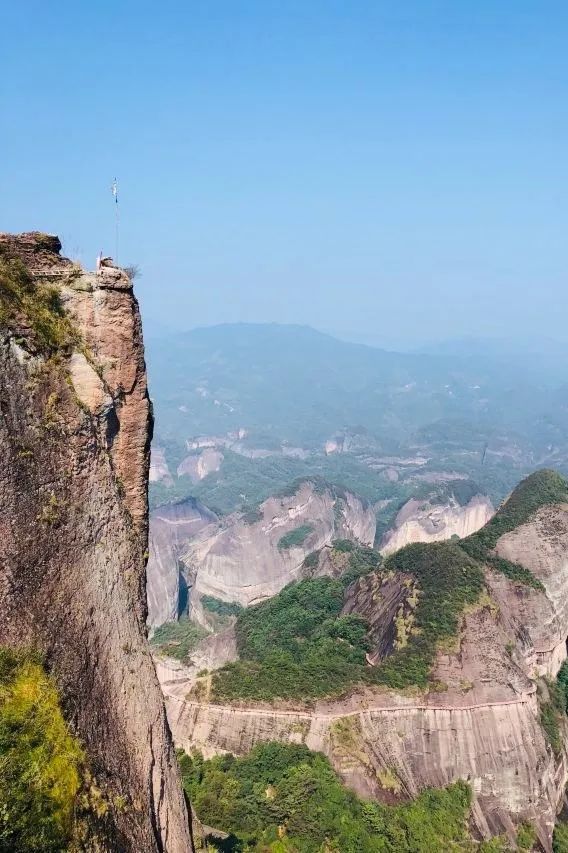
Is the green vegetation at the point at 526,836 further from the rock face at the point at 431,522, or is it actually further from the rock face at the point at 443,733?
the rock face at the point at 431,522

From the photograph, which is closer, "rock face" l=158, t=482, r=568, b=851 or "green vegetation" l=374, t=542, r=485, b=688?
"rock face" l=158, t=482, r=568, b=851

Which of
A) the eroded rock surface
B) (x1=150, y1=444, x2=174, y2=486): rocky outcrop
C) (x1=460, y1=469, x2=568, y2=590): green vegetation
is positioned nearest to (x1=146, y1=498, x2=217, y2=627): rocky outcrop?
the eroded rock surface

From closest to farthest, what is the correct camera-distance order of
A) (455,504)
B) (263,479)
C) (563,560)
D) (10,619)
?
1. (10,619)
2. (563,560)
3. (455,504)
4. (263,479)

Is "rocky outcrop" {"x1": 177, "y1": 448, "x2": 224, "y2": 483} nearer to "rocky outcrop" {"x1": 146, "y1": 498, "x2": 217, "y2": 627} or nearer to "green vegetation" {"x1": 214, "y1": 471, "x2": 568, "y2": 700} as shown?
"rocky outcrop" {"x1": 146, "y1": 498, "x2": 217, "y2": 627}

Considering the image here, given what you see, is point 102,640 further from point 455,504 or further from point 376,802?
point 455,504

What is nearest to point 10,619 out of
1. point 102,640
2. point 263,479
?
point 102,640

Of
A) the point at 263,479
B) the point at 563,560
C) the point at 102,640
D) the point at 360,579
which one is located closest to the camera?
the point at 102,640

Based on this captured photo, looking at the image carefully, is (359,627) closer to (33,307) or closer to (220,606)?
(33,307)
